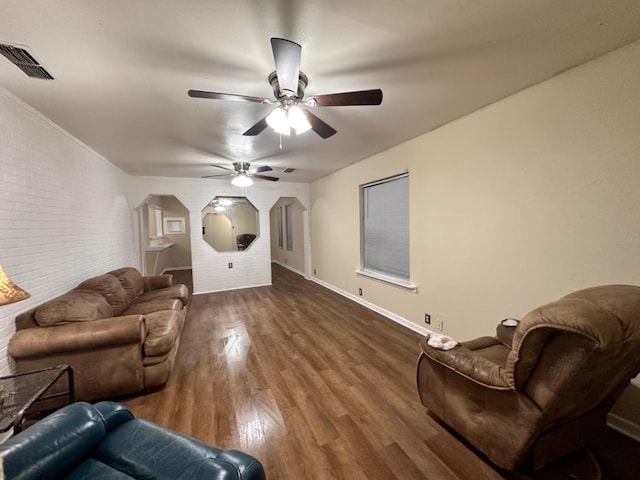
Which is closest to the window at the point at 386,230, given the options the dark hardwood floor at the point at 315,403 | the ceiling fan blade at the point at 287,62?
the dark hardwood floor at the point at 315,403

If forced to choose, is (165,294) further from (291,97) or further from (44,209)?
(291,97)

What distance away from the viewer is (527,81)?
6.46 ft

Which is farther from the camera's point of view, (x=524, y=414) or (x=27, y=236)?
(x=27, y=236)

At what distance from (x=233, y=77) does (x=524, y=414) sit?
2660 millimetres

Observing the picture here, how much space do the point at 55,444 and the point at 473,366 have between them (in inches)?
76.8

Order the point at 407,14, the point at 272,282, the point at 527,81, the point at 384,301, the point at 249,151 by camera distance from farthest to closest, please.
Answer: the point at 272,282, the point at 384,301, the point at 249,151, the point at 527,81, the point at 407,14

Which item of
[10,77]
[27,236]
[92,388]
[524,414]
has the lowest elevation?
[92,388]

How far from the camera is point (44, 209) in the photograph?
2.30 metres

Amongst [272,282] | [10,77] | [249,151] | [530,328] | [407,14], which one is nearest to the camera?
[530,328]

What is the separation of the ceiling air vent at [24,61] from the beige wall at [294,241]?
488cm

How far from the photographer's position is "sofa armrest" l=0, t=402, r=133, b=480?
2.91 ft

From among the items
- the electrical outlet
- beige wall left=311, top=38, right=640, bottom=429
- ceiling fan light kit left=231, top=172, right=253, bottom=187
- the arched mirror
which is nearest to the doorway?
the arched mirror

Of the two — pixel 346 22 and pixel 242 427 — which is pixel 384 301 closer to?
pixel 242 427

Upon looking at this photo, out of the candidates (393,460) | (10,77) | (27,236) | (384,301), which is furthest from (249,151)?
(393,460)
